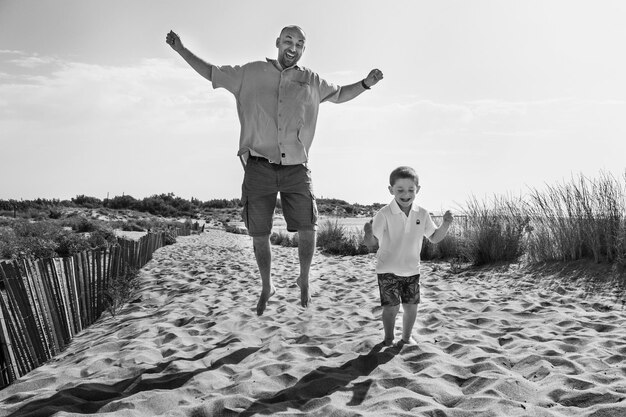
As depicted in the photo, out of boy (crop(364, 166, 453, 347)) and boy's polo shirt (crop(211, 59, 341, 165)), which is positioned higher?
boy's polo shirt (crop(211, 59, 341, 165))

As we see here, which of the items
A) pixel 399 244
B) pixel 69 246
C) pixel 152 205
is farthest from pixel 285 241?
Result: pixel 152 205

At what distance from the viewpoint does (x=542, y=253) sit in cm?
850

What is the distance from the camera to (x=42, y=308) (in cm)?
445

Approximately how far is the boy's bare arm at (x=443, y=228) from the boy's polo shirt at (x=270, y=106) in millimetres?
1179

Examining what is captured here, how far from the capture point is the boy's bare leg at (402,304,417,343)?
159 inches

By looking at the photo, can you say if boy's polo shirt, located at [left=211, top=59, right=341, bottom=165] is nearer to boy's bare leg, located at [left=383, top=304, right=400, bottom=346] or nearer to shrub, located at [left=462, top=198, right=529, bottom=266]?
boy's bare leg, located at [left=383, top=304, right=400, bottom=346]

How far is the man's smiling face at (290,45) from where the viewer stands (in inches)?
168

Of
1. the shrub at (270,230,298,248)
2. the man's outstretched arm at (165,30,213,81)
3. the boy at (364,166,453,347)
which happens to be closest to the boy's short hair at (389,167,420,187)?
the boy at (364,166,453,347)

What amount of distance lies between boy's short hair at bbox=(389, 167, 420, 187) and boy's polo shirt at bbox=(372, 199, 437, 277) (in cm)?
19

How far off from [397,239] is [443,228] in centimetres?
33

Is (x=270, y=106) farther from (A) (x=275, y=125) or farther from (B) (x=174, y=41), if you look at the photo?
(B) (x=174, y=41)

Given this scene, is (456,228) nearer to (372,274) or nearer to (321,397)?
(372,274)

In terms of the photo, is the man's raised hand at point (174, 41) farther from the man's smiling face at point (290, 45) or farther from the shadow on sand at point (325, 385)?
the shadow on sand at point (325, 385)

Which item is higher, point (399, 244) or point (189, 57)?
point (189, 57)
